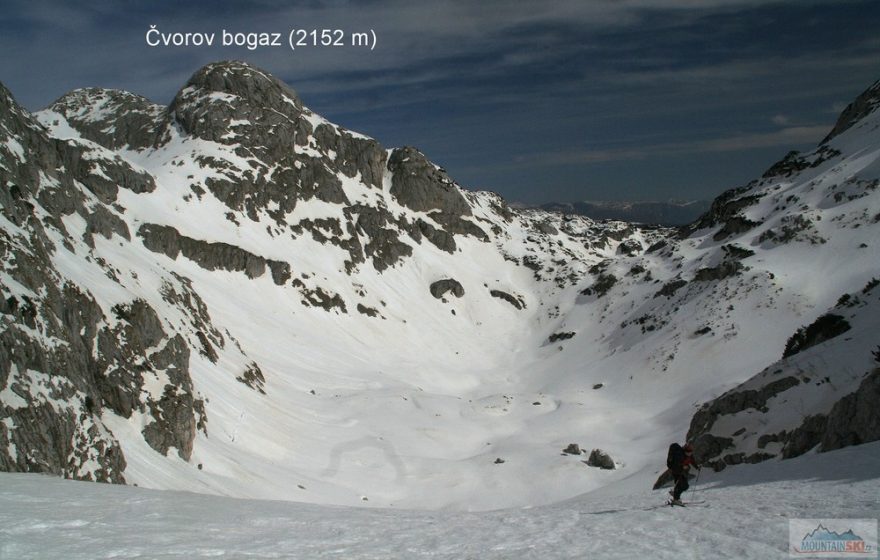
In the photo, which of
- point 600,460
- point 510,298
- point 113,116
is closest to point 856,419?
point 600,460

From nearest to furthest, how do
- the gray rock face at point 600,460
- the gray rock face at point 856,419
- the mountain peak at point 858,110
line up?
the gray rock face at point 856,419, the gray rock face at point 600,460, the mountain peak at point 858,110

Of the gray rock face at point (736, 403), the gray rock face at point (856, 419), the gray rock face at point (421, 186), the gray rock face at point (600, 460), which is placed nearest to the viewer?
the gray rock face at point (856, 419)

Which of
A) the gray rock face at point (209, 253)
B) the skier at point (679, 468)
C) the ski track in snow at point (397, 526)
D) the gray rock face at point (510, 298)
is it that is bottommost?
the ski track in snow at point (397, 526)

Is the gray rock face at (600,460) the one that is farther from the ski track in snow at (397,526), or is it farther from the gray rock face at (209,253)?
the gray rock face at (209,253)

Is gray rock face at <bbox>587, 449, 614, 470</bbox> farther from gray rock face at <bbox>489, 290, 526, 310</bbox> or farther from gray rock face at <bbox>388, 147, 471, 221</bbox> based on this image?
gray rock face at <bbox>388, 147, 471, 221</bbox>

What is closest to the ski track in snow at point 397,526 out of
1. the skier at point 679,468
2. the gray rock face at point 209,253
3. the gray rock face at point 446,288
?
the skier at point 679,468

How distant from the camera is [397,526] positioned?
12.3m

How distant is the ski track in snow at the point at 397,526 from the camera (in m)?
9.40

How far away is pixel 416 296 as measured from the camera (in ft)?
324

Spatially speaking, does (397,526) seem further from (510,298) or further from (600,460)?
(510,298)

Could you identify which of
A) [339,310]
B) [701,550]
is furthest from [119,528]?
[339,310]

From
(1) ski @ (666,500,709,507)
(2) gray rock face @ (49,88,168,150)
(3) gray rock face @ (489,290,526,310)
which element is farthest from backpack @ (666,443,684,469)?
(2) gray rock face @ (49,88,168,150)

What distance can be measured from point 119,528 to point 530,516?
8.56m

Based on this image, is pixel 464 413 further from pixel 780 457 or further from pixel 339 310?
pixel 780 457
